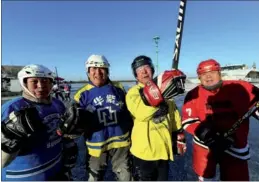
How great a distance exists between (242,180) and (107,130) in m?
1.52

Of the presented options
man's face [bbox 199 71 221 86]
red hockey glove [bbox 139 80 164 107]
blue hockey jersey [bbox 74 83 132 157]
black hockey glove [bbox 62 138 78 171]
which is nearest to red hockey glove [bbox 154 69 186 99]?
red hockey glove [bbox 139 80 164 107]

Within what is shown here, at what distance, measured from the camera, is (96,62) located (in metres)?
2.37

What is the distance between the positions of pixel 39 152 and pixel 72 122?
0.40m

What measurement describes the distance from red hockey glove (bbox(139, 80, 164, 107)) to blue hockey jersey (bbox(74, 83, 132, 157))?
0.61 m

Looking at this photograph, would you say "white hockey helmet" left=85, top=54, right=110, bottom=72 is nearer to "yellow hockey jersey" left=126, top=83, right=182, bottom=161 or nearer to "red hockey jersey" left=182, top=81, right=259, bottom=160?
"yellow hockey jersey" left=126, top=83, right=182, bottom=161

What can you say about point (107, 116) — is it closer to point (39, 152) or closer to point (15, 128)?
point (39, 152)

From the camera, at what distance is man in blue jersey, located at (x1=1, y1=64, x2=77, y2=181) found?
61.1 inches

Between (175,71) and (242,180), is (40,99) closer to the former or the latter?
(175,71)

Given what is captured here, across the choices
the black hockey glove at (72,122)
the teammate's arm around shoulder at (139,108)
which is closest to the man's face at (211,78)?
the teammate's arm around shoulder at (139,108)

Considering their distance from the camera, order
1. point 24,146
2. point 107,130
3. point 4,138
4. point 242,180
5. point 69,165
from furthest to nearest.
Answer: point 107,130 → point 69,165 → point 242,180 → point 24,146 → point 4,138

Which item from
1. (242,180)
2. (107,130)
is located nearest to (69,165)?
(107,130)

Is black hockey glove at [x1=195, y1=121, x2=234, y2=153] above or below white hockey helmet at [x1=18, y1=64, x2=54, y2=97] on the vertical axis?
below

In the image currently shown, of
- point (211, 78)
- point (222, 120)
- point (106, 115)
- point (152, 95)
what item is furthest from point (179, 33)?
point (106, 115)

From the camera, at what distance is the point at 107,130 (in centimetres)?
238
